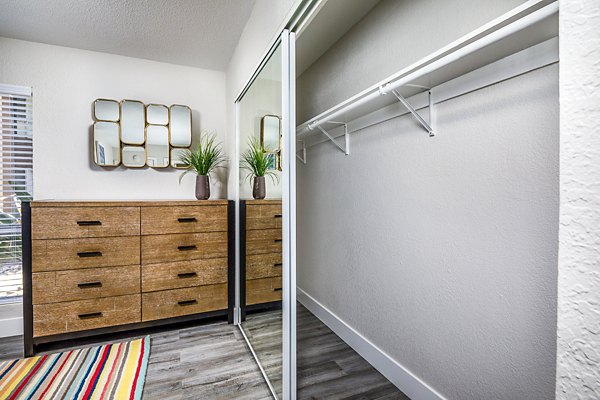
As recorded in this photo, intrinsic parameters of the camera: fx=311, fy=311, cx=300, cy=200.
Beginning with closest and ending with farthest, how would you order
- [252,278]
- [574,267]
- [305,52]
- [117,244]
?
1. [574,267]
2. [252,278]
3. [117,244]
4. [305,52]

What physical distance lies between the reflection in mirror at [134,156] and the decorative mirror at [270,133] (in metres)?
1.44

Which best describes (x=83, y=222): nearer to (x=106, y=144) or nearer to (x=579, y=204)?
(x=106, y=144)

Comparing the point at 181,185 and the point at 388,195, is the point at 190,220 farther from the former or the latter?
the point at 388,195

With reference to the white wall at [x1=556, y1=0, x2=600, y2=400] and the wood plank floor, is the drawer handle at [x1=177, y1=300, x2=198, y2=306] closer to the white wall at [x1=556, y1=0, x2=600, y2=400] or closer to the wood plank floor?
the wood plank floor

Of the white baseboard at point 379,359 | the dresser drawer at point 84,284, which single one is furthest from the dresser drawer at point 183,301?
the white baseboard at point 379,359

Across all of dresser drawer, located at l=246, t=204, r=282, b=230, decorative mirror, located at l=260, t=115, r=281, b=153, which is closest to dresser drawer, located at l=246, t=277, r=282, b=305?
dresser drawer, located at l=246, t=204, r=282, b=230

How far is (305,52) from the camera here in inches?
91.3

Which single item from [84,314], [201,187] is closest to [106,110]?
[201,187]

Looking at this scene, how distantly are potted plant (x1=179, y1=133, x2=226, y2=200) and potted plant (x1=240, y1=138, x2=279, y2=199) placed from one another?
68cm

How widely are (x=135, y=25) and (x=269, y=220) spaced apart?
66.9 inches

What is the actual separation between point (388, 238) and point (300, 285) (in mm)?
1356

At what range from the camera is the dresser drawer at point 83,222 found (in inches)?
78.7

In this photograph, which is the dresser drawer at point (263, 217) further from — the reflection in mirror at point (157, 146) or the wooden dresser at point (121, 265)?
the reflection in mirror at point (157, 146)

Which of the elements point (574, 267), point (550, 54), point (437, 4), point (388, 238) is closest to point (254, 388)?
point (388, 238)
